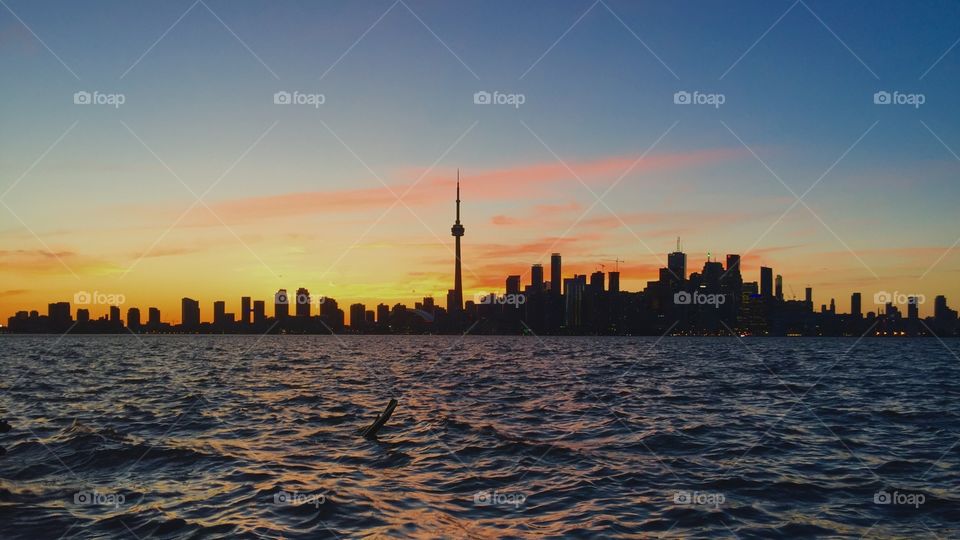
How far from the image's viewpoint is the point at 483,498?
18.6 m

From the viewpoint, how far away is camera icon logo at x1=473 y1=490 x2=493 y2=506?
59.4 feet

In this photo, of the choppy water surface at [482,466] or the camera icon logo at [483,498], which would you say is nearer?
the choppy water surface at [482,466]

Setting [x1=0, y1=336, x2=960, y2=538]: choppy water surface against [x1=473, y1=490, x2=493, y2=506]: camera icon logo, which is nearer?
[x1=0, y1=336, x2=960, y2=538]: choppy water surface

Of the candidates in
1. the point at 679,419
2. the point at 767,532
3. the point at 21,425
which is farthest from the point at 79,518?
the point at 679,419

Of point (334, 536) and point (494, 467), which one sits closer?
point (334, 536)

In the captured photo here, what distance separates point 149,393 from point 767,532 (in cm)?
4128

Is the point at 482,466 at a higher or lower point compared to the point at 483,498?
lower

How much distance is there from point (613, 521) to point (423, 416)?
18.6m

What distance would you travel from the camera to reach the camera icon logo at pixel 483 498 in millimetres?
18094

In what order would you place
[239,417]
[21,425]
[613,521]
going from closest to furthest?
[613,521] → [21,425] → [239,417]

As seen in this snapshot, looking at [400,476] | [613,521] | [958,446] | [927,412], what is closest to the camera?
[613,521]

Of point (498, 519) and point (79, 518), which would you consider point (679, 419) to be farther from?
point (79, 518)

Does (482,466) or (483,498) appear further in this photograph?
(482,466)

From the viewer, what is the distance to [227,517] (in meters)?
A: 16.6
